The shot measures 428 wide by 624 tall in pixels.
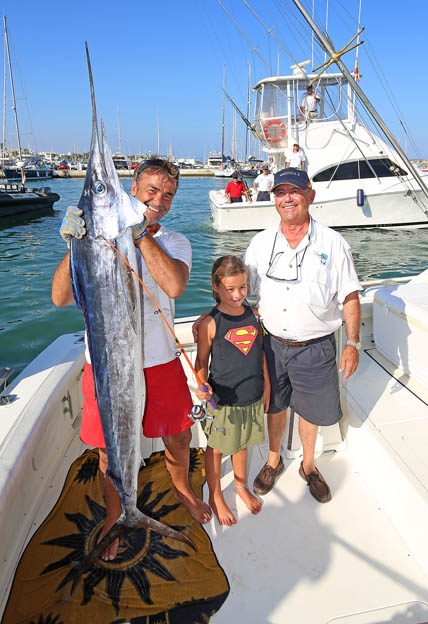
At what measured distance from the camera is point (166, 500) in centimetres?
263

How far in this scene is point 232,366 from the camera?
2344 mm

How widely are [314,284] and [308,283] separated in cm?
4

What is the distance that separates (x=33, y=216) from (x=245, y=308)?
21.9 metres

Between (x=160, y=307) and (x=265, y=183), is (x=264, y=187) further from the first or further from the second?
(x=160, y=307)

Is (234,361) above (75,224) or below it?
below

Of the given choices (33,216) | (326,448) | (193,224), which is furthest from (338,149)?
(33,216)

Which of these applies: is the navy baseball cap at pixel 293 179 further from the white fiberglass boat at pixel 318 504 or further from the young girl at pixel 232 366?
the white fiberglass boat at pixel 318 504

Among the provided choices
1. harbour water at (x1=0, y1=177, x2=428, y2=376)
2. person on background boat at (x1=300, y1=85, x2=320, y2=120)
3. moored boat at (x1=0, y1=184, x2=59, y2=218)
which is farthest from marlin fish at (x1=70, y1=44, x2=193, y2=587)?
moored boat at (x1=0, y1=184, x2=59, y2=218)

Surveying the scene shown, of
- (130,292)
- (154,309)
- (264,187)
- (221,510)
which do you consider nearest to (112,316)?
(130,292)

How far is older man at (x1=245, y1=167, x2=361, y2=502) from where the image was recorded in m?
2.41

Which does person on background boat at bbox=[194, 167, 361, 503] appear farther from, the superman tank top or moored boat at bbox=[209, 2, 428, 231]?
moored boat at bbox=[209, 2, 428, 231]

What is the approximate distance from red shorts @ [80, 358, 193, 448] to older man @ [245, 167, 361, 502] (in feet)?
2.28

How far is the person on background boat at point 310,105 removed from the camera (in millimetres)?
13791

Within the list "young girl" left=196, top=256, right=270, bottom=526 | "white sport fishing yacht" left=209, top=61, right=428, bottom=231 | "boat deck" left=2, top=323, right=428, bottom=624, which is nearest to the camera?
"boat deck" left=2, top=323, right=428, bottom=624
